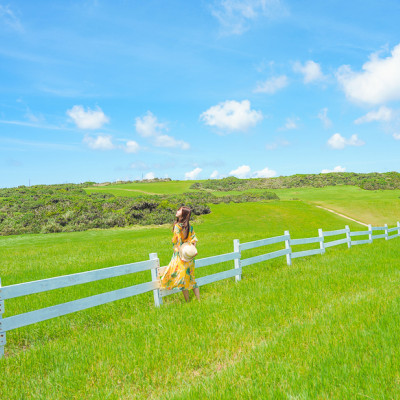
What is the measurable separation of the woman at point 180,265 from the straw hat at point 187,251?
4.9 inches

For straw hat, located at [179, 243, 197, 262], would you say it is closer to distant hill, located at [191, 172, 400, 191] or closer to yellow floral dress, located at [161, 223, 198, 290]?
yellow floral dress, located at [161, 223, 198, 290]

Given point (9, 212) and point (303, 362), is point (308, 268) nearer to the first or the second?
point (303, 362)

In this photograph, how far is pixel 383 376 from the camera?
3.57m

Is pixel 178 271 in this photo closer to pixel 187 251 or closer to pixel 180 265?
pixel 180 265

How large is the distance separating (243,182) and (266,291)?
252ft

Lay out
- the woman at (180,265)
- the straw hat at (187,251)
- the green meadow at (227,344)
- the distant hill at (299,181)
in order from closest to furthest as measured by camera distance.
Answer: the green meadow at (227,344), the straw hat at (187,251), the woman at (180,265), the distant hill at (299,181)

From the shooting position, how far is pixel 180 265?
7.09 m

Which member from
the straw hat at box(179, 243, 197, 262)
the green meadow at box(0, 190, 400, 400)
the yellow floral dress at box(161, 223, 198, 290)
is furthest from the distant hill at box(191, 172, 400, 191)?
the straw hat at box(179, 243, 197, 262)

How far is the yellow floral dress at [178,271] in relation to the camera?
704 centimetres

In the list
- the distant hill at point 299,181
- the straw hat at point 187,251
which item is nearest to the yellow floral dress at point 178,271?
the straw hat at point 187,251

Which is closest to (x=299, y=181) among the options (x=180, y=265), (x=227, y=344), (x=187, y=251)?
(x=180, y=265)

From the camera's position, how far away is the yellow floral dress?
23.1 feet

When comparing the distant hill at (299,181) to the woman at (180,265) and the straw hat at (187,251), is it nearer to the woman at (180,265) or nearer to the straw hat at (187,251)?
the woman at (180,265)

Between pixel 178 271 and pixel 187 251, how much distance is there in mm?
539
